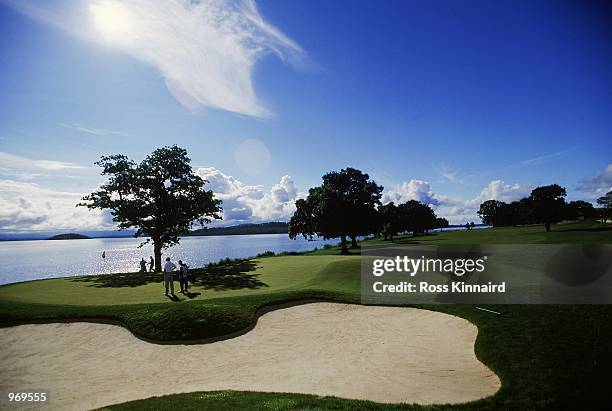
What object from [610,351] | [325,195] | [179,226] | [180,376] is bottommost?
[180,376]

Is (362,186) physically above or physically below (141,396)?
above

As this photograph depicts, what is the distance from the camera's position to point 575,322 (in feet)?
44.4

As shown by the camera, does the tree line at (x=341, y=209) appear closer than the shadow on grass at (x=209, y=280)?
No

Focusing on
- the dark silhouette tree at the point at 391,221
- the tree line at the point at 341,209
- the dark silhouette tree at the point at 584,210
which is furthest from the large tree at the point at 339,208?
the dark silhouette tree at the point at 584,210

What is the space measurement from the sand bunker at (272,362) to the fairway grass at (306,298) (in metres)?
0.70

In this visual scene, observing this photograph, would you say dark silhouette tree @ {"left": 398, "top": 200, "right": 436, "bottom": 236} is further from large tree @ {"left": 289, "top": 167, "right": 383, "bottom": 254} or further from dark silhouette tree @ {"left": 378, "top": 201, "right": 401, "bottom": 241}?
large tree @ {"left": 289, "top": 167, "right": 383, "bottom": 254}

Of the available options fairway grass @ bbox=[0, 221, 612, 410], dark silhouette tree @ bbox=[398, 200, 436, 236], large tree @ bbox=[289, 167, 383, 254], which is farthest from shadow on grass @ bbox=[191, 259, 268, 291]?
dark silhouette tree @ bbox=[398, 200, 436, 236]

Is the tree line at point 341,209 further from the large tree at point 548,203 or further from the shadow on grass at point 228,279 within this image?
the large tree at point 548,203

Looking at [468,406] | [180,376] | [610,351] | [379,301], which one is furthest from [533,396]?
[180,376]

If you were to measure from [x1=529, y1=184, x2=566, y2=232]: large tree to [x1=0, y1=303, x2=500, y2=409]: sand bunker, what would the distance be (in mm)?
65470

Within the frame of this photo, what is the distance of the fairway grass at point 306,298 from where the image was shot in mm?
9633

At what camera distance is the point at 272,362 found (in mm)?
13094

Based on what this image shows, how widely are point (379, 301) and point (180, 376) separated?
11896 mm

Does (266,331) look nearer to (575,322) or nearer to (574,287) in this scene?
(575,322)
